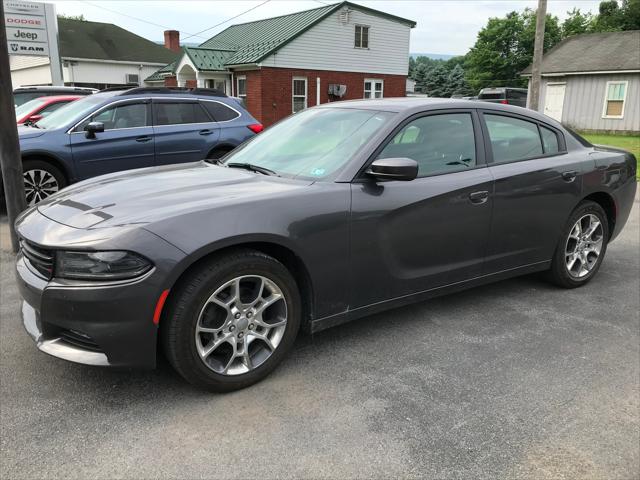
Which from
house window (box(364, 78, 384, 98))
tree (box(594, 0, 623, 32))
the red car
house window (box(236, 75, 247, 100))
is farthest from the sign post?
tree (box(594, 0, 623, 32))

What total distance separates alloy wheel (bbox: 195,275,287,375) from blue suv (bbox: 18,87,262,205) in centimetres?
527

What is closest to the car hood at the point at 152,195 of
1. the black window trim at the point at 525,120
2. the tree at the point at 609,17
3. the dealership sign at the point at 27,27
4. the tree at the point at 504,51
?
the black window trim at the point at 525,120

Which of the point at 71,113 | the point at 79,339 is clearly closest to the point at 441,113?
the point at 79,339

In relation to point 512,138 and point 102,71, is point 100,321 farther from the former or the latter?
point 102,71

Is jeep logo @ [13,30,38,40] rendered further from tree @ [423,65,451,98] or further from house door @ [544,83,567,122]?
tree @ [423,65,451,98]

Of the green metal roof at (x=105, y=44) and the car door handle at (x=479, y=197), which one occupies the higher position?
the green metal roof at (x=105, y=44)

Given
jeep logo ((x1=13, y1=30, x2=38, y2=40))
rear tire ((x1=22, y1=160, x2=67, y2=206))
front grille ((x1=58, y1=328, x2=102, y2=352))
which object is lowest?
front grille ((x1=58, y1=328, x2=102, y2=352))

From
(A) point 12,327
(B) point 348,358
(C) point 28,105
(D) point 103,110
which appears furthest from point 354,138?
(C) point 28,105

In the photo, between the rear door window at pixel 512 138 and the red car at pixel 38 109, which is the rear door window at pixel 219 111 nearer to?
the red car at pixel 38 109

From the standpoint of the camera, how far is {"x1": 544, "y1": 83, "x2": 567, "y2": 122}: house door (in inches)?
1088

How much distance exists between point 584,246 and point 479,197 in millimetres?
1593

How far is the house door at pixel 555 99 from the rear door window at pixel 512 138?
84.8 ft

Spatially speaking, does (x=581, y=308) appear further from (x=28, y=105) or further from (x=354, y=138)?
(x=28, y=105)

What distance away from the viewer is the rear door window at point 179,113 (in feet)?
26.7
